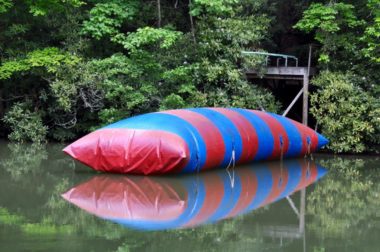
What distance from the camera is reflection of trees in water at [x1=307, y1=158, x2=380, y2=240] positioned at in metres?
6.47

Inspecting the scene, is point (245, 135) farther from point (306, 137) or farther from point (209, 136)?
point (306, 137)

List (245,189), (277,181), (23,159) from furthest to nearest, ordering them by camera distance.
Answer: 1. (23,159)
2. (277,181)
3. (245,189)

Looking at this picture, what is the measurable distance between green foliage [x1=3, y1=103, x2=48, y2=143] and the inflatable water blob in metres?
5.29

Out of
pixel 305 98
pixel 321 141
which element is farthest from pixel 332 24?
pixel 321 141

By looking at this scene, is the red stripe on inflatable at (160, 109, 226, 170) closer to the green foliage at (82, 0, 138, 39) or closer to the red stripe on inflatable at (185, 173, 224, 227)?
the red stripe on inflatable at (185, 173, 224, 227)

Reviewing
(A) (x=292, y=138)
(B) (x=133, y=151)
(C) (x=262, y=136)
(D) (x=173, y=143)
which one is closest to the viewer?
(D) (x=173, y=143)

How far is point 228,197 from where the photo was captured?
26.4ft

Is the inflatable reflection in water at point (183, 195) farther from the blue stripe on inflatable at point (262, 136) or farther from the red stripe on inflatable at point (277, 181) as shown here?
the blue stripe on inflatable at point (262, 136)

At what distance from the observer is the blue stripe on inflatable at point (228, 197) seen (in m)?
6.89

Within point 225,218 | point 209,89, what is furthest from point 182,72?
point 225,218

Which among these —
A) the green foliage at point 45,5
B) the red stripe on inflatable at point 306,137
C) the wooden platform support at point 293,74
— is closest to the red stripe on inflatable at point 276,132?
the red stripe on inflatable at point 306,137

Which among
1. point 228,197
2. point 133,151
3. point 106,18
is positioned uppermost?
point 106,18

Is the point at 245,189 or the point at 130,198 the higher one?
the point at 130,198

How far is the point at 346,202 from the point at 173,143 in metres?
2.75
